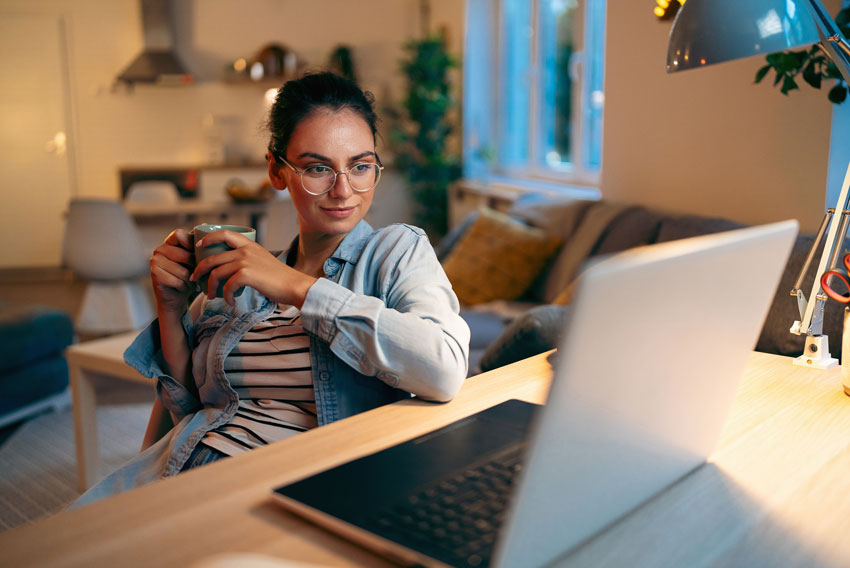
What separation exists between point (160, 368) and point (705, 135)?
2155mm

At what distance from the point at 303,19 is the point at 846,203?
6.09 meters

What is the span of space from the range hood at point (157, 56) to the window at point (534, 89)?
2.52 meters

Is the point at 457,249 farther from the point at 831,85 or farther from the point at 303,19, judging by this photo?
the point at 303,19

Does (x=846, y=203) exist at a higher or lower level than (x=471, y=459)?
higher

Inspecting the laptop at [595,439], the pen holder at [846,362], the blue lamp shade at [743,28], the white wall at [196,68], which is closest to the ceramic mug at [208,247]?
the laptop at [595,439]

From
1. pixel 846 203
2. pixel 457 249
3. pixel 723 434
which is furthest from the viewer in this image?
pixel 457 249

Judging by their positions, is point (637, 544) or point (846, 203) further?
point (846, 203)

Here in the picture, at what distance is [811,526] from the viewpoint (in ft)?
2.30

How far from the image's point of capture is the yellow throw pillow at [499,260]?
321 cm

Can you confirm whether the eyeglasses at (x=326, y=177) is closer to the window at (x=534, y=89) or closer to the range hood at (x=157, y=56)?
the window at (x=534, y=89)

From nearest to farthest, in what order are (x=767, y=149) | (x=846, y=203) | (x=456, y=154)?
(x=846, y=203), (x=767, y=149), (x=456, y=154)

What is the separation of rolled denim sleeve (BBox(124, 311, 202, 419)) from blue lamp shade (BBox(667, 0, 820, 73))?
912 mm

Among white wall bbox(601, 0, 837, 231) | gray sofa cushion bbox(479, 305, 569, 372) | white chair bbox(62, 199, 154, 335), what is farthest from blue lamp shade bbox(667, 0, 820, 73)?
white chair bbox(62, 199, 154, 335)

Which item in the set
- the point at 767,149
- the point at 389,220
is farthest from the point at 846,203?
the point at 389,220
